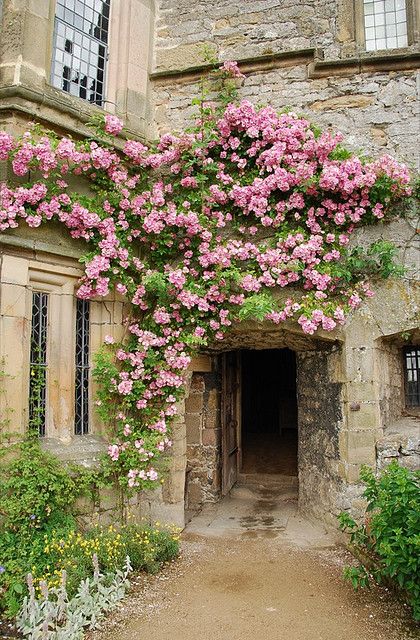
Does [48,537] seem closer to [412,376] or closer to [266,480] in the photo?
[412,376]

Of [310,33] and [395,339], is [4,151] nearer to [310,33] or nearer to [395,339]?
[310,33]

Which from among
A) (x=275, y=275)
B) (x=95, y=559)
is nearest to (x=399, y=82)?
(x=275, y=275)

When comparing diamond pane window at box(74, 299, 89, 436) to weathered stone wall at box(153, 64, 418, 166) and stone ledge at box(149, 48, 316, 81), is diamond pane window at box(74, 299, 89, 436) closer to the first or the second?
weathered stone wall at box(153, 64, 418, 166)

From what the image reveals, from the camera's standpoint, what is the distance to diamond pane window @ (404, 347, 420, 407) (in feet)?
21.0

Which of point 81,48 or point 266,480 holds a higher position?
point 81,48

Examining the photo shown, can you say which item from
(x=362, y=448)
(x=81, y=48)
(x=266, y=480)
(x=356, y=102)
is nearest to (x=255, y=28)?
(x=356, y=102)

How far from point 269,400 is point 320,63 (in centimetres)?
833

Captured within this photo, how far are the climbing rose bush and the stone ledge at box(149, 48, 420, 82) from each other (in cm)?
70

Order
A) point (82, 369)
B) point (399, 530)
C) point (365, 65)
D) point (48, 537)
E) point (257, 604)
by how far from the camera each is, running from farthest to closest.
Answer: point (365, 65) < point (82, 369) < point (48, 537) < point (257, 604) < point (399, 530)

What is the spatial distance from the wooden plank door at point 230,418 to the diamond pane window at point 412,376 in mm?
2485

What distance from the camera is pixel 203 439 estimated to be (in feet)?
→ 23.9

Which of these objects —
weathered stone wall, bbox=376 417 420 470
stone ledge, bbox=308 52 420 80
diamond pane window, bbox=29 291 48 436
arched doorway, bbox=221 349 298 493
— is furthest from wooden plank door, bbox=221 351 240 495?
stone ledge, bbox=308 52 420 80

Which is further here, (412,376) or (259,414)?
(259,414)

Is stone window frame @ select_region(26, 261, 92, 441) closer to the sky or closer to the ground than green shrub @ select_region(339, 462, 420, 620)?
closer to the sky
